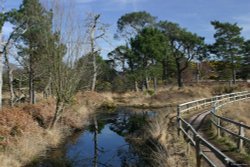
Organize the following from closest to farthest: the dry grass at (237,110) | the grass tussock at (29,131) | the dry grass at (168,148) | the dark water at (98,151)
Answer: the dry grass at (168,148) < the grass tussock at (29,131) < the dark water at (98,151) < the dry grass at (237,110)

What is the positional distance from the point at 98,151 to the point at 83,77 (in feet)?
59.6

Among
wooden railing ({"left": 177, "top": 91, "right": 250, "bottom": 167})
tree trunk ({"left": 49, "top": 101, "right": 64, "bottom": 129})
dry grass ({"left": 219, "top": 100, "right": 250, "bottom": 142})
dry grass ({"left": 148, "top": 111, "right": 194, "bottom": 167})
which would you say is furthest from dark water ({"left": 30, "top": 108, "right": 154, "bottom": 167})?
dry grass ({"left": 219, "top": 100, "right": 250, "bottom": 142})

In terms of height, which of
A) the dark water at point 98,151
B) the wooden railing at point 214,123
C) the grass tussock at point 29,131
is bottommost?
the dark water at point 98,151

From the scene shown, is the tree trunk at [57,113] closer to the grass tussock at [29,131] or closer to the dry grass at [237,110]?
the grass tussock at [29,131]

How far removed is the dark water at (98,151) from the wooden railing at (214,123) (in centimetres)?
224

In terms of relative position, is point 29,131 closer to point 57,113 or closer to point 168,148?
point 57,113

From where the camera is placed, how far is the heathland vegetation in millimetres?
18172

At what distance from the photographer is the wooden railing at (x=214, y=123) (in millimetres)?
8173

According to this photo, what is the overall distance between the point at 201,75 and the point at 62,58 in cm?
7733

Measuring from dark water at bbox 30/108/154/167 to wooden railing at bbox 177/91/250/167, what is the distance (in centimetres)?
224

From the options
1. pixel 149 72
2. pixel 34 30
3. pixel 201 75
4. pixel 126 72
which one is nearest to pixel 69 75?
pixel 34 30

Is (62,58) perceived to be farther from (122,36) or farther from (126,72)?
(122,36)

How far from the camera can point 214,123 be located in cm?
1717

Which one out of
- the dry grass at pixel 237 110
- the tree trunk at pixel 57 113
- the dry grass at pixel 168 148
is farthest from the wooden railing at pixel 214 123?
the tree trunk at pixel 57 113
